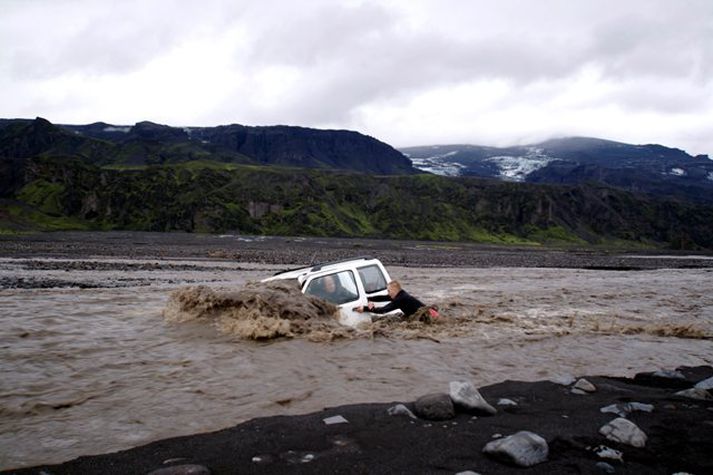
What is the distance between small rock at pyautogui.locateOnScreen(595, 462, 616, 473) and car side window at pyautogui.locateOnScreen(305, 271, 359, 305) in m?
7.53

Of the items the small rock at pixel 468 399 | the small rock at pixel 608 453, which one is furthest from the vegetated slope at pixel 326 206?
the small rock at pixel 608 453

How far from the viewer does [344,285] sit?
12.1 metres

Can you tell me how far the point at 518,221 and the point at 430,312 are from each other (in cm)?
14723

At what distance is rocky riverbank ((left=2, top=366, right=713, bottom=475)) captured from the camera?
16.3ft

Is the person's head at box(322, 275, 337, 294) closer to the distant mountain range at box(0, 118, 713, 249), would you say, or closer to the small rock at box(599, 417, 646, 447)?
the small rock at box(599, 417, 646, 447)

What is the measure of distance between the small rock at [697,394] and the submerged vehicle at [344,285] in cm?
660

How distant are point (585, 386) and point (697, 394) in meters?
1.48

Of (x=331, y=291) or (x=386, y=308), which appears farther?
(x=386, y=308)

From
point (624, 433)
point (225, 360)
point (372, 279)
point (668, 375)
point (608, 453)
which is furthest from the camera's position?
point (372, 279)

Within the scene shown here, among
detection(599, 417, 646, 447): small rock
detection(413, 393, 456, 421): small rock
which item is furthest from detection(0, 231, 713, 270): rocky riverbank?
detection(599, 417, 646, 447): small rock

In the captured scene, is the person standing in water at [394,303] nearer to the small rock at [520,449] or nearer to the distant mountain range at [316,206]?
the small rock at [520,449]

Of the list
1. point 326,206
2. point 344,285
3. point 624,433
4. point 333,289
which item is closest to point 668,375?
point 624,433

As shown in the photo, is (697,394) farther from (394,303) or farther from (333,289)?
(333,289)

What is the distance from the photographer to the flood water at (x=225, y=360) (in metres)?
6.65
